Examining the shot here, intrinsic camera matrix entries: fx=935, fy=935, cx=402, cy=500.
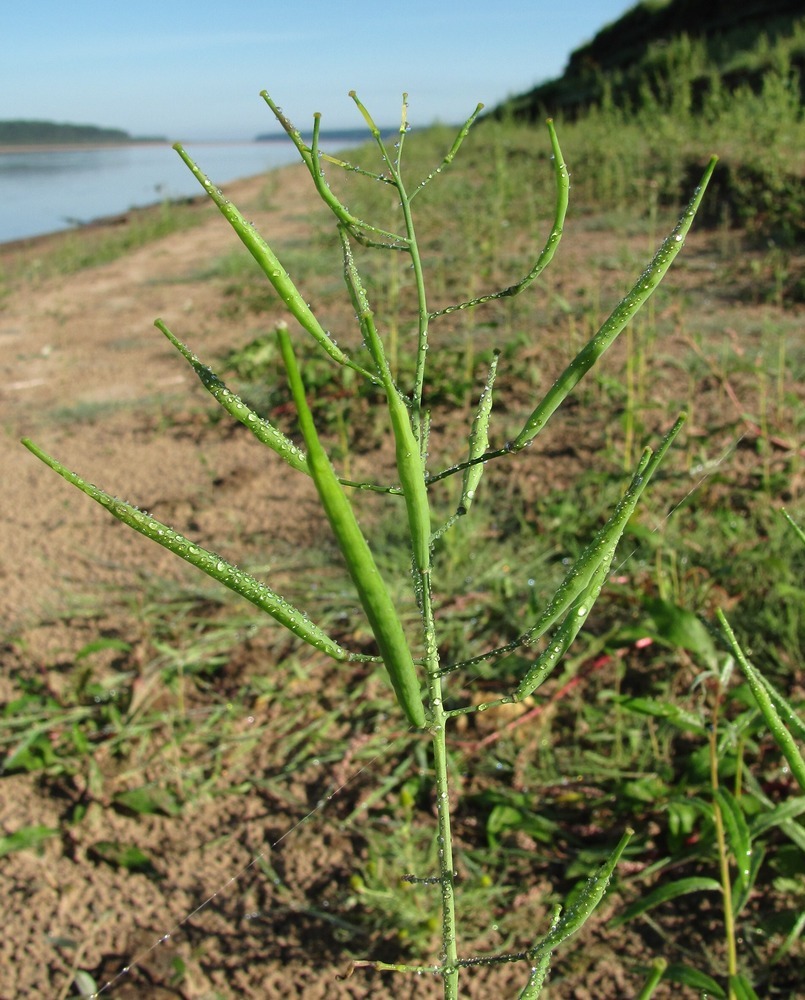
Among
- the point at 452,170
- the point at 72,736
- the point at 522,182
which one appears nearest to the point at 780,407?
the point at 72,736

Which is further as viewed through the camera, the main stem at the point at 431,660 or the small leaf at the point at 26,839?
the small leaf at the point at 26,839

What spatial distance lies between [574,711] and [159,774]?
926mm

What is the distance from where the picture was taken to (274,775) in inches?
80.0

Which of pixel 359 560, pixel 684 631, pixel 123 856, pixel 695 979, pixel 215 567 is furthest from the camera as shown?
pixel 123 856

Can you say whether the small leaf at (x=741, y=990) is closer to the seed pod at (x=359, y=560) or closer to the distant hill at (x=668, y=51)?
the seed pod at (x=359, y=560)

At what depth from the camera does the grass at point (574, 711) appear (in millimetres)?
1587

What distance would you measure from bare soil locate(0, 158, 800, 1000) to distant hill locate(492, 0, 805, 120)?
5.39m

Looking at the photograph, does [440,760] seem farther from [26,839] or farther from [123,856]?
[26,839]

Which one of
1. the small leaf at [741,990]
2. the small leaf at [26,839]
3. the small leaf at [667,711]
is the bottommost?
the small leaf at [26,839]

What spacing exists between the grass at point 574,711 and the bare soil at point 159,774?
0.05 meters

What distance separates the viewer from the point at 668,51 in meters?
11.1

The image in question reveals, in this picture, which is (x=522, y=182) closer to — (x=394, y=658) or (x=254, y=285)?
(x=254, y=285)

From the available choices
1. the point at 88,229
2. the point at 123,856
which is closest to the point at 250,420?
the point at 123,856

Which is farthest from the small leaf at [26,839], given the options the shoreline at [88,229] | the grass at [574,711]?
the shoreline at [88,229]
